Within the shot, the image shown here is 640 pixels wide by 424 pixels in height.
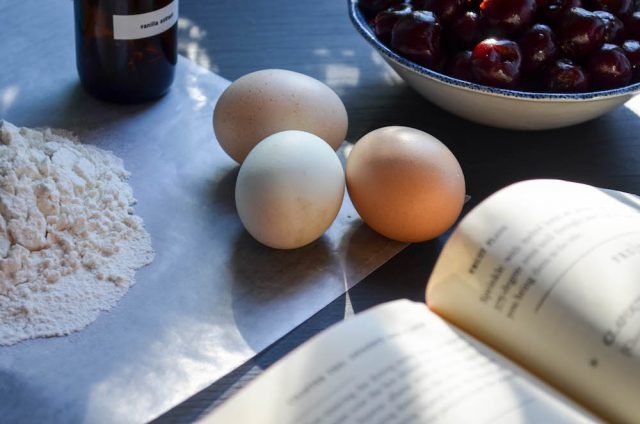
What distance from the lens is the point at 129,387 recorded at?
55cm

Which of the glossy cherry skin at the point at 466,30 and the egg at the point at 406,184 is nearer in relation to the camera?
the egg at the point at 406,184

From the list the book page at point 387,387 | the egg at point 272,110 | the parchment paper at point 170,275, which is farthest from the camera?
the egg at point 272,110

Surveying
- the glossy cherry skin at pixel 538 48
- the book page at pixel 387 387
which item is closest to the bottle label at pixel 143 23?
the glossy cherry skin at pixel 538 48

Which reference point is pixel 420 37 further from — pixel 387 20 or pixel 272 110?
pixel 272 110

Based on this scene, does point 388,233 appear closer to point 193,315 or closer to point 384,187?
point 384,187

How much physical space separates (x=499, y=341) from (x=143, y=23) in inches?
19.1

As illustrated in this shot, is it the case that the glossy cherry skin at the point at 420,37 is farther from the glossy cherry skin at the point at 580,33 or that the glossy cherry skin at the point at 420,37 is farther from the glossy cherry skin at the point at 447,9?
the glossy cherry skin at the point at 580,33

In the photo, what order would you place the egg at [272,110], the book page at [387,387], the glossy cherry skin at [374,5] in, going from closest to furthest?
the book page at [387,387]
the egg at [272,110]
the glossy cherry skin at [374,5]

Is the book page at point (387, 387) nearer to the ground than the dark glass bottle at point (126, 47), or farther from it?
farther from it

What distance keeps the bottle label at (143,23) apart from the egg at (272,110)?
0.38 ft

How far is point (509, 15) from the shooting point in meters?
0.73

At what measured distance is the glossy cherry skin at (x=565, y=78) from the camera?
28.3 inches

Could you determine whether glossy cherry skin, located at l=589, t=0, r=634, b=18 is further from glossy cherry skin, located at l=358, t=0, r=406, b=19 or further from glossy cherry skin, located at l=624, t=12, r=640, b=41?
glossy cherry skin, located at l=358, t=0, r=406, b=19

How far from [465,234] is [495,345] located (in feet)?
0.22
